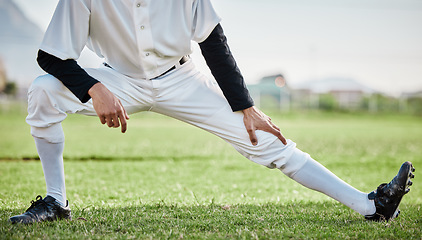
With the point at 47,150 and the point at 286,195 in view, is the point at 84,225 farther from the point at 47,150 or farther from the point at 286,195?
the point at 286,195

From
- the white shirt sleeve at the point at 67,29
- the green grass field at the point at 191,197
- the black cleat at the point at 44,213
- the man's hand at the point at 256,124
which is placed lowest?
the green grass field at the point at 191,197

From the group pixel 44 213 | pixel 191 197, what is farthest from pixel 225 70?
pixel 191 197

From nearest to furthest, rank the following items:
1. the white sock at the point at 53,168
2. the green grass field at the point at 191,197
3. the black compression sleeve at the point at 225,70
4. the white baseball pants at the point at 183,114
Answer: the green grass field at the point at 191,197 → the white baseball pants at the point at 183,114 → the white sock at the point at 53,168 → the black compression sleeve at the point at 225,70

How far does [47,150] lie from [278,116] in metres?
28.7

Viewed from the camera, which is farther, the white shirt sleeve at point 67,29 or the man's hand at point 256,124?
the man's hand at point 256,124

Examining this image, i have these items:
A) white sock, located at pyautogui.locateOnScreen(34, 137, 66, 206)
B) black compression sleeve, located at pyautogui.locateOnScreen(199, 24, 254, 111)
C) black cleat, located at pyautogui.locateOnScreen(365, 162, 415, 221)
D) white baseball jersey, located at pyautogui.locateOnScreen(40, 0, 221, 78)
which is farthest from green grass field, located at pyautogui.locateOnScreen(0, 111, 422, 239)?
white baseball jersey, located at pyautogui.locateOnScreen(40, 0, 221, 78)

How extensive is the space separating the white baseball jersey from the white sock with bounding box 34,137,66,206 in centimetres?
63

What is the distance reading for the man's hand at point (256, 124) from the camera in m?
2.83

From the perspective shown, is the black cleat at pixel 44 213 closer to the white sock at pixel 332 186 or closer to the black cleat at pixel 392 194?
the white sock at pixel 332 186

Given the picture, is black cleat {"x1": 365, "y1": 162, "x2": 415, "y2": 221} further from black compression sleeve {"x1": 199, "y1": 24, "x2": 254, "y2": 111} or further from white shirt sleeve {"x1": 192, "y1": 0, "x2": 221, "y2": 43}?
white shirt sleeve {"x1": 192, "y1": 0, "x2": 221, "y2": 43}

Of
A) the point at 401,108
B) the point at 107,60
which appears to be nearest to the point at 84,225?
the point at 107,60

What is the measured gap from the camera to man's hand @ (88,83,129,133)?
2.55 meters

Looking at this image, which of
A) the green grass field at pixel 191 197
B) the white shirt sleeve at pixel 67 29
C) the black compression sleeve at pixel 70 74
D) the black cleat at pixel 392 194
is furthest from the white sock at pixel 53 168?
the black cleat at pixel 392 194

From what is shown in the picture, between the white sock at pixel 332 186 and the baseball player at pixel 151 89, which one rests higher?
the baseball player at pixel 151 89
